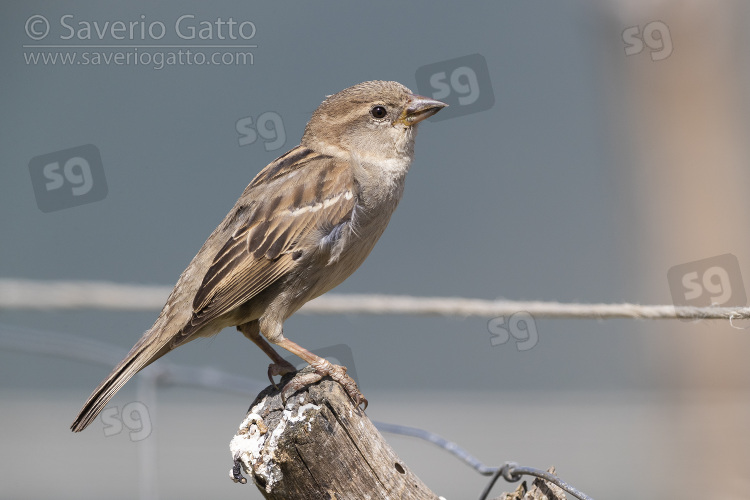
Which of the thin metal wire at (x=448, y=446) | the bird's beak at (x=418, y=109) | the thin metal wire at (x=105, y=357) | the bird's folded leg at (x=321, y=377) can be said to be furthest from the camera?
the thin metal wire at (x=105, y=357)

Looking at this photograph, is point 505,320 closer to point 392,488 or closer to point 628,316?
point 628,316

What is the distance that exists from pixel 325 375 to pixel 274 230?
0.88m

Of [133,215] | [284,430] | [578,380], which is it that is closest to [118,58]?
[133,215]

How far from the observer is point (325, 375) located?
2502mm

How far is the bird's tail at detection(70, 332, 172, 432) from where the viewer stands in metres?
2.83

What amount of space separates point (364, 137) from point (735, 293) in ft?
5.01
